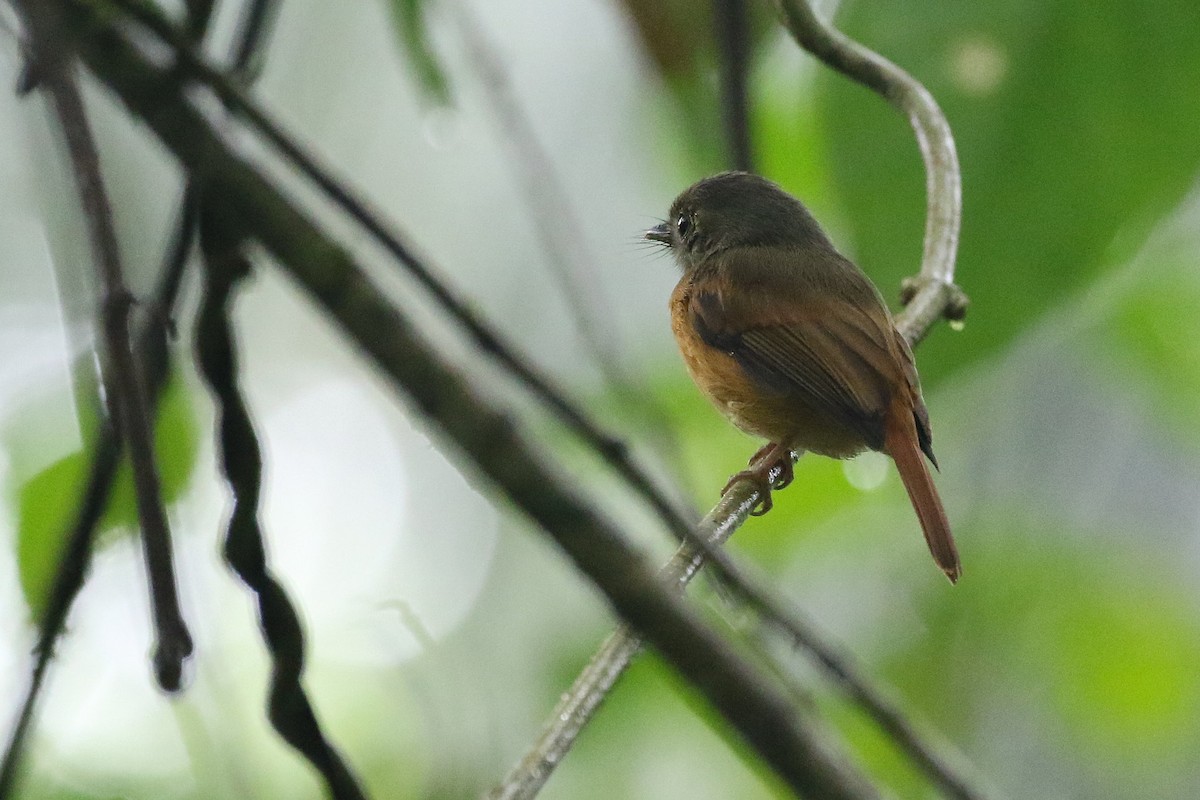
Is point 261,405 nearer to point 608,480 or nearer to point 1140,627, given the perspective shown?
point 608,480

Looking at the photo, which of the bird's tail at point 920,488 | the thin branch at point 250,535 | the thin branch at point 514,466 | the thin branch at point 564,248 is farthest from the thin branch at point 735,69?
the thin branch at point 250,535

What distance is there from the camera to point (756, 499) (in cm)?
306

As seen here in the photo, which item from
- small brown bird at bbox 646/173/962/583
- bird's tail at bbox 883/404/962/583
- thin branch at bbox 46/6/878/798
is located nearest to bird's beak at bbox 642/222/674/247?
small brown bird at bbox 646/173/962/583

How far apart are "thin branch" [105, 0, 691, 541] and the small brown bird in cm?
182

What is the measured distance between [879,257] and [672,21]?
1074 millimetres

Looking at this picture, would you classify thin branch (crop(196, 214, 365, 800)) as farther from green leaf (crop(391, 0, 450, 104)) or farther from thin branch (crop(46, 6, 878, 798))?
green leaf (crop(391, 0, 450, 104))

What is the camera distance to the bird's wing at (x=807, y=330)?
3.62 m

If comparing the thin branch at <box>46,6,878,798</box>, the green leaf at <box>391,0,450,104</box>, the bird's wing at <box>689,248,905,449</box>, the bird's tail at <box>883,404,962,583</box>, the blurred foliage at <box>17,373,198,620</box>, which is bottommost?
the bird's tail at <box>883,404,962,583</box>

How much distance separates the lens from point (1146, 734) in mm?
4422

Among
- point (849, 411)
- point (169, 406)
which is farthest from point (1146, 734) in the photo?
point (169, 406)

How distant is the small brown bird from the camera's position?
3572 millimetres

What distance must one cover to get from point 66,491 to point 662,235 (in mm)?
2879

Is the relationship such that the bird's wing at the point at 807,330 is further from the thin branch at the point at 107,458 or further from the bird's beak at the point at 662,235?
the thin branch at the point at 107,458

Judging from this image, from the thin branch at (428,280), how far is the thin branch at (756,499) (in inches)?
3.9
